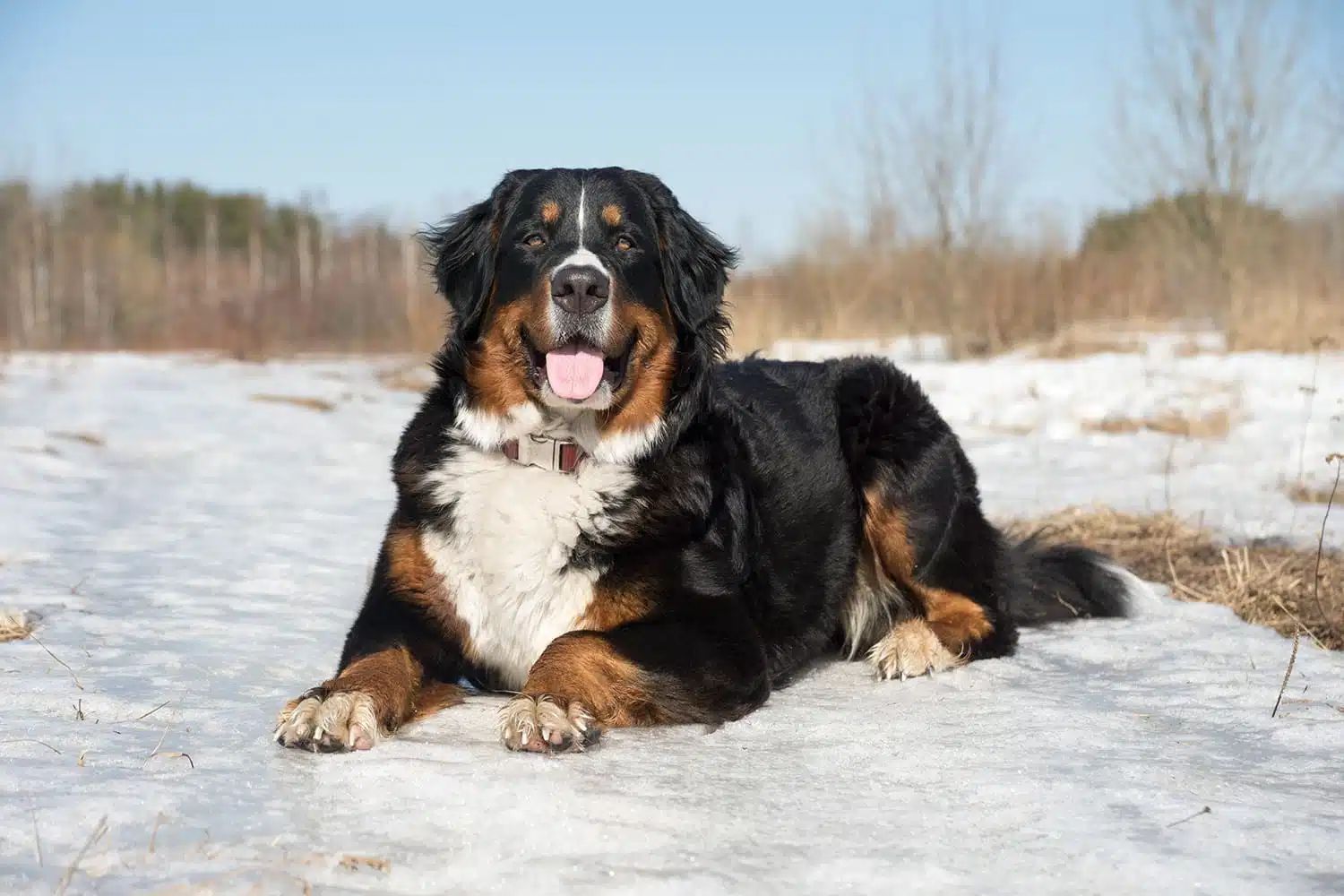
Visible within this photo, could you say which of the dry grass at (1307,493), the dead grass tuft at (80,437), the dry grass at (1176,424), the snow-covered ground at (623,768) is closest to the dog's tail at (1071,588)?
the snow-covered ground at (623,768)

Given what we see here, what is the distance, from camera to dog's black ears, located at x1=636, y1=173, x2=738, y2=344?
4.58m

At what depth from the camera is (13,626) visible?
4.43 m

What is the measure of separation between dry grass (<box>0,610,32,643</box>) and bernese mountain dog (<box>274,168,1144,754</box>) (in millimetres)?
1486

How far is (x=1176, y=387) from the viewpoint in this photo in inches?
527

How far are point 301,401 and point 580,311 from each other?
38.3ft

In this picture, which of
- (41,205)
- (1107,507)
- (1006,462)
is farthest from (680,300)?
(41,205)

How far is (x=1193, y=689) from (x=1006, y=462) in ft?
22.4

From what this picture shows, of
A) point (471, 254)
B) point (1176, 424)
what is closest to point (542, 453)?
point (471, 254)

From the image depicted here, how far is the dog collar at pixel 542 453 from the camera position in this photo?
13.6 feet

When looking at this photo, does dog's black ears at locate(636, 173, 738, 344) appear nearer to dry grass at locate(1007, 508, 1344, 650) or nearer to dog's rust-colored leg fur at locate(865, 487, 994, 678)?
dog's rust-colored leg fur at locate(865, 487, 994, 678)

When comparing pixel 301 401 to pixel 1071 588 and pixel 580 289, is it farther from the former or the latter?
pixel 580 289

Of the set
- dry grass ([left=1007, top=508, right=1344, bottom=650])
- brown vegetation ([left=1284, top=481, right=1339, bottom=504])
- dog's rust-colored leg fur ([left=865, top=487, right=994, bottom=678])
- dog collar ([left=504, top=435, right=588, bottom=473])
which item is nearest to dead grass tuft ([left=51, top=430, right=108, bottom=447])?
dog collar ([left=504, top=435, right=588, bottom=473])

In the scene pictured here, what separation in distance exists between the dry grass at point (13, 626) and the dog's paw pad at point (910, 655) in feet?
10.8

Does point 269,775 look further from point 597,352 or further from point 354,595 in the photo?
point 354,595
